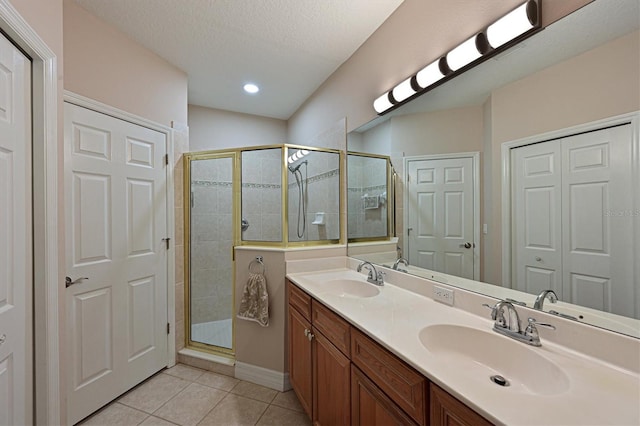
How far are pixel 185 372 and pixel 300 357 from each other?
1186 mm

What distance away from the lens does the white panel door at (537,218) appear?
0.99m

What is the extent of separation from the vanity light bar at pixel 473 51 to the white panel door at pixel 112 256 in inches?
75.0

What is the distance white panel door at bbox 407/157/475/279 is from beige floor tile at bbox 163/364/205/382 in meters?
1.95

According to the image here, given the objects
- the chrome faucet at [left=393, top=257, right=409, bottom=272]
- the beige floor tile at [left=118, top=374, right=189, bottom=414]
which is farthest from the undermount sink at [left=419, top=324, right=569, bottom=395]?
the beige floor tile at [left=118, top=374, right=189, bottom=414]

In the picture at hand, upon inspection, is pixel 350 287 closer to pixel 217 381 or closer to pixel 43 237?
pixel 217 381

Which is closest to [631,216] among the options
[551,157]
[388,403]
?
[551,157]

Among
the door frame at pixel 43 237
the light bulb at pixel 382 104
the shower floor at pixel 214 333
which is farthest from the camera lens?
the shower floor at pixel 214 333

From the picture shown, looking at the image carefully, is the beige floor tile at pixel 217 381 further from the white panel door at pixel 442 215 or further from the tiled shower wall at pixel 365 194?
the white panel door at pixel 442 215

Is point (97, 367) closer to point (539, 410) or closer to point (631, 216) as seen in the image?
point (539, 410)

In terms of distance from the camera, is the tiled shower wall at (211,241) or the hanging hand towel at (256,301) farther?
the tiled shower wall at (211,241)

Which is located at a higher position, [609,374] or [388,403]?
[609,374]

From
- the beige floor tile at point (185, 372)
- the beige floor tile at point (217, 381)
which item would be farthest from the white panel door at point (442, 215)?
the beige floor tile at point (185, 372)

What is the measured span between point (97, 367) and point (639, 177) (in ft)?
9.39

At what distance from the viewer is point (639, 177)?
31.0 inches
